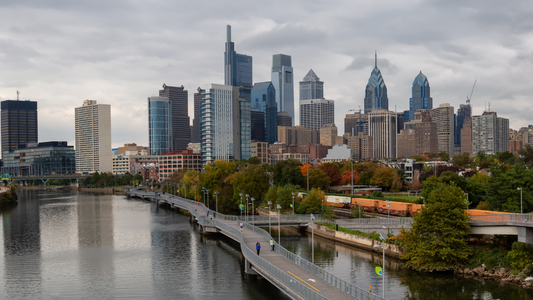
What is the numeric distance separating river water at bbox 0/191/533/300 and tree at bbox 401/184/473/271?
1.78m

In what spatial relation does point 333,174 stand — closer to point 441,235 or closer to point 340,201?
point 340,201

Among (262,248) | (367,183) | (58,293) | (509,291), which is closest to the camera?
(509,291)

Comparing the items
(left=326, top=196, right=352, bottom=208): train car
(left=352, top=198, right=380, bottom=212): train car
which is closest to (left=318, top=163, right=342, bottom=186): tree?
(left=326, top=196, right=352, bottom=208): train car

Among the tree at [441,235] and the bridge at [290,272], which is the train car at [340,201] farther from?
the tree at [441,235]

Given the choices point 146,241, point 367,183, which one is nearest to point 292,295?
point 146,241

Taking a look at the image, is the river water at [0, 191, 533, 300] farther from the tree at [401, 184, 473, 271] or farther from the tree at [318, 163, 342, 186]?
the tree at [318, 163, 342, 186]

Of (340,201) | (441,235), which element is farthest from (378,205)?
(441,235)

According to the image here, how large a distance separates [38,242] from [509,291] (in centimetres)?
6698

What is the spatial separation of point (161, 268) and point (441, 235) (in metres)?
31.6

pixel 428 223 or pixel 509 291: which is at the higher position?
pixel 428 223

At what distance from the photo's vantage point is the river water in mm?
45156

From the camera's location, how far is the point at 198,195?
125 m

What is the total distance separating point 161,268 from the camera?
56.2 metres

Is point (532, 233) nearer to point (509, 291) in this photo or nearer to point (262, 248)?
point (509, 291)
